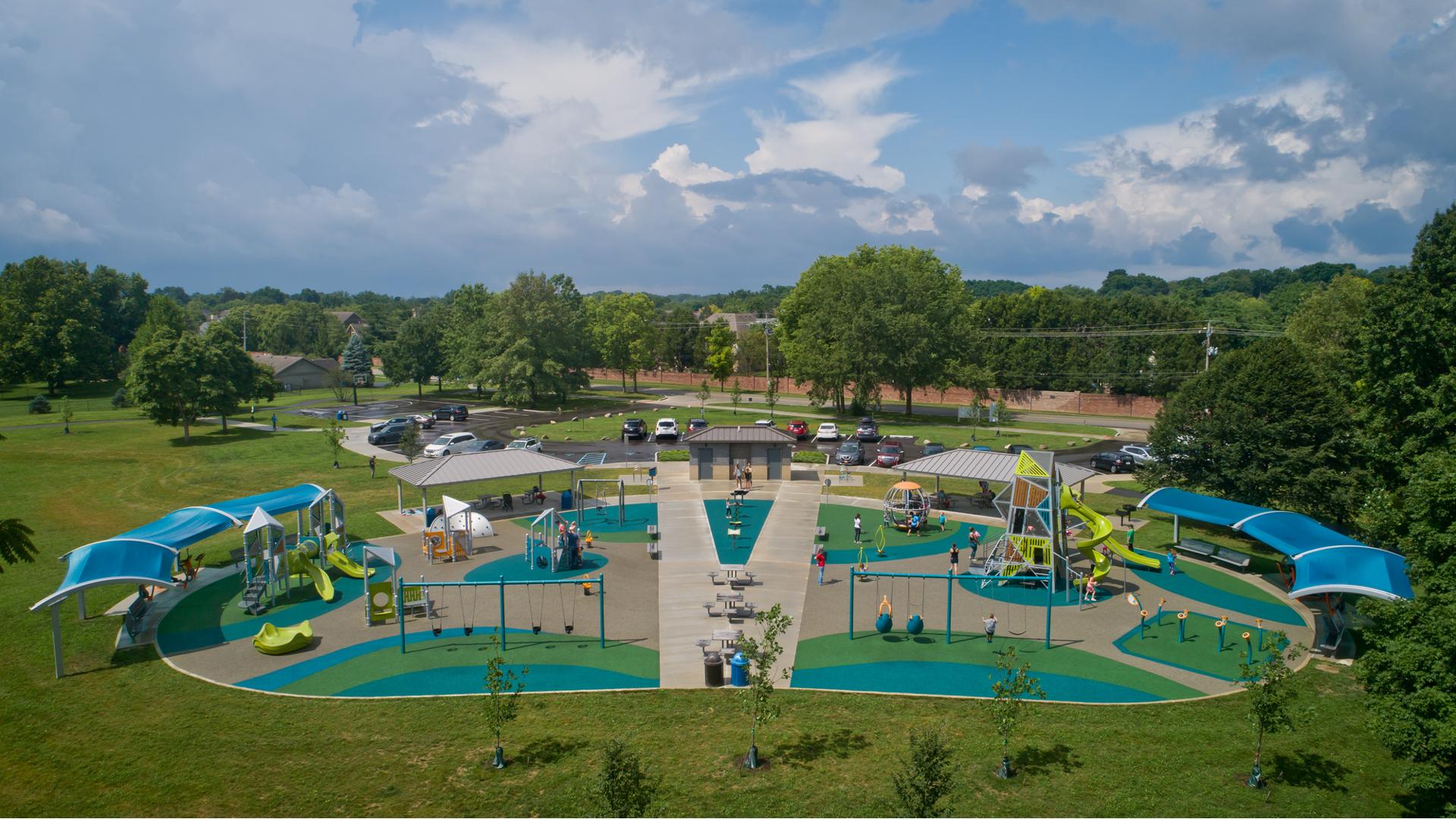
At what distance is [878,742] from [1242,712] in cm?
832

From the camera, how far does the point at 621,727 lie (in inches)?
631

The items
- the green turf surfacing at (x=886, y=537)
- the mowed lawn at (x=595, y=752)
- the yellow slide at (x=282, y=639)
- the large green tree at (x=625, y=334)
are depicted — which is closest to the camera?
the mowed lawn at (x=595, y=752)

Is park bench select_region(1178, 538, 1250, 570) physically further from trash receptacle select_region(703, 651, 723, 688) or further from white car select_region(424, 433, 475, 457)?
white car select_region(424, 433, 475, 457)

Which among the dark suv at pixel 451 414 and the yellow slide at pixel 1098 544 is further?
the dark suv at pixel 451 414

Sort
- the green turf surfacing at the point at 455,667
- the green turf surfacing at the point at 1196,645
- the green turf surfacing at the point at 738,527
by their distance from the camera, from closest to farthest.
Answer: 1. the green turf surfacing at the point at 455,667
2. the green turf surfacing at the point at 1196,645
3. the green turf surfacing at the point at 738,527

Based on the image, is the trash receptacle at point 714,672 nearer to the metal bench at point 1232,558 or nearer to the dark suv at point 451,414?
the metal bench at point 1232,558

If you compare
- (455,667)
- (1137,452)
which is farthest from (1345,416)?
(455,667)

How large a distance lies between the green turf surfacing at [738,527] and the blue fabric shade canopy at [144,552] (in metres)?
15.6

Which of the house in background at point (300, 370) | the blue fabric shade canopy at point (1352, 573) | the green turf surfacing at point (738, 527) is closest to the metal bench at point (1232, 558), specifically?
the blue fabric shade canopy at point (1352, 573)

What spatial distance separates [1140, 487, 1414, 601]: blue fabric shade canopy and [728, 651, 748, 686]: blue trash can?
538 inches

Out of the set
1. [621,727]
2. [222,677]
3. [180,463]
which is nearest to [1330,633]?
[621,727]

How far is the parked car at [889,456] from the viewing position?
46.1m

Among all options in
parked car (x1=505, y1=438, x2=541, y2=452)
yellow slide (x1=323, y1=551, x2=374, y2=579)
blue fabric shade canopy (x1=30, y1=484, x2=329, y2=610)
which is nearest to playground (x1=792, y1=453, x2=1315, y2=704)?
yellow slide (x1=323, y1=551, x2=374, y2=579)

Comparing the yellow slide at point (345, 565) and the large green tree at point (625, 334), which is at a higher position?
the large green tree at point (625, 334)
